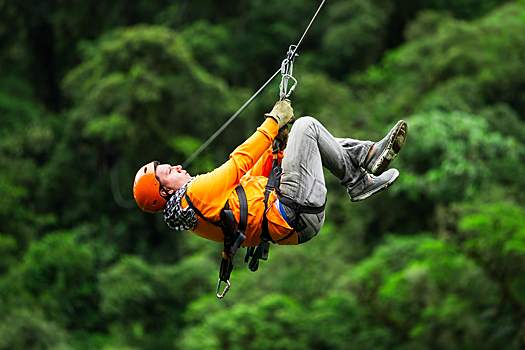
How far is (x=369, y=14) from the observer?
52.0 ft

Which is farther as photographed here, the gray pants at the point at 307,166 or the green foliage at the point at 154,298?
the green foliage at the point at 154,298

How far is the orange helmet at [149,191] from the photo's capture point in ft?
11.1

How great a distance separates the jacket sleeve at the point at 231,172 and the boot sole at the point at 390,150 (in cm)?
52

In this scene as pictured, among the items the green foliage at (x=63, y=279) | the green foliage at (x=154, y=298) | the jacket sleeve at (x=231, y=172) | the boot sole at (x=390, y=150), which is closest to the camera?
the jacket sleeve at (x=231, y=172)

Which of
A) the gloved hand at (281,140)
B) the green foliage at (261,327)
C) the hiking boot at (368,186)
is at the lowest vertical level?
the hiking boot at (368,186)

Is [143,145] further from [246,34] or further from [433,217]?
[433,217]

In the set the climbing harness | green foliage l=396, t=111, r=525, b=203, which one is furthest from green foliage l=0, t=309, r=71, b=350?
the climbing harness

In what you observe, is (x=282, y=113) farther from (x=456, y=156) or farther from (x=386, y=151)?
(x=456, y=156)

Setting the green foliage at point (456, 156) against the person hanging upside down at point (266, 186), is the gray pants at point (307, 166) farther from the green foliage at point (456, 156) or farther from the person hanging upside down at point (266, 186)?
the green foliage at point (456, 156)

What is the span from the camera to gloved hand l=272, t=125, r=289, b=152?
3391 millimetres

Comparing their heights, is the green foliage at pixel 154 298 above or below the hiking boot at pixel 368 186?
above

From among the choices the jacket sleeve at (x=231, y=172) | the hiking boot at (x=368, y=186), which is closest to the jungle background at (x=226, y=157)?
the hiking boot at (x=368, y=186)

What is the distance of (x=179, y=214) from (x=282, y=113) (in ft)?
2.10

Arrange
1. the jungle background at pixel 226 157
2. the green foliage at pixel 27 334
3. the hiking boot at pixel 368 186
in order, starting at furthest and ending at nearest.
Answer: the green foliage at pixel 27 334 < the jungle background at pixel 226 157 < the hiking boot at pixel 368 186
